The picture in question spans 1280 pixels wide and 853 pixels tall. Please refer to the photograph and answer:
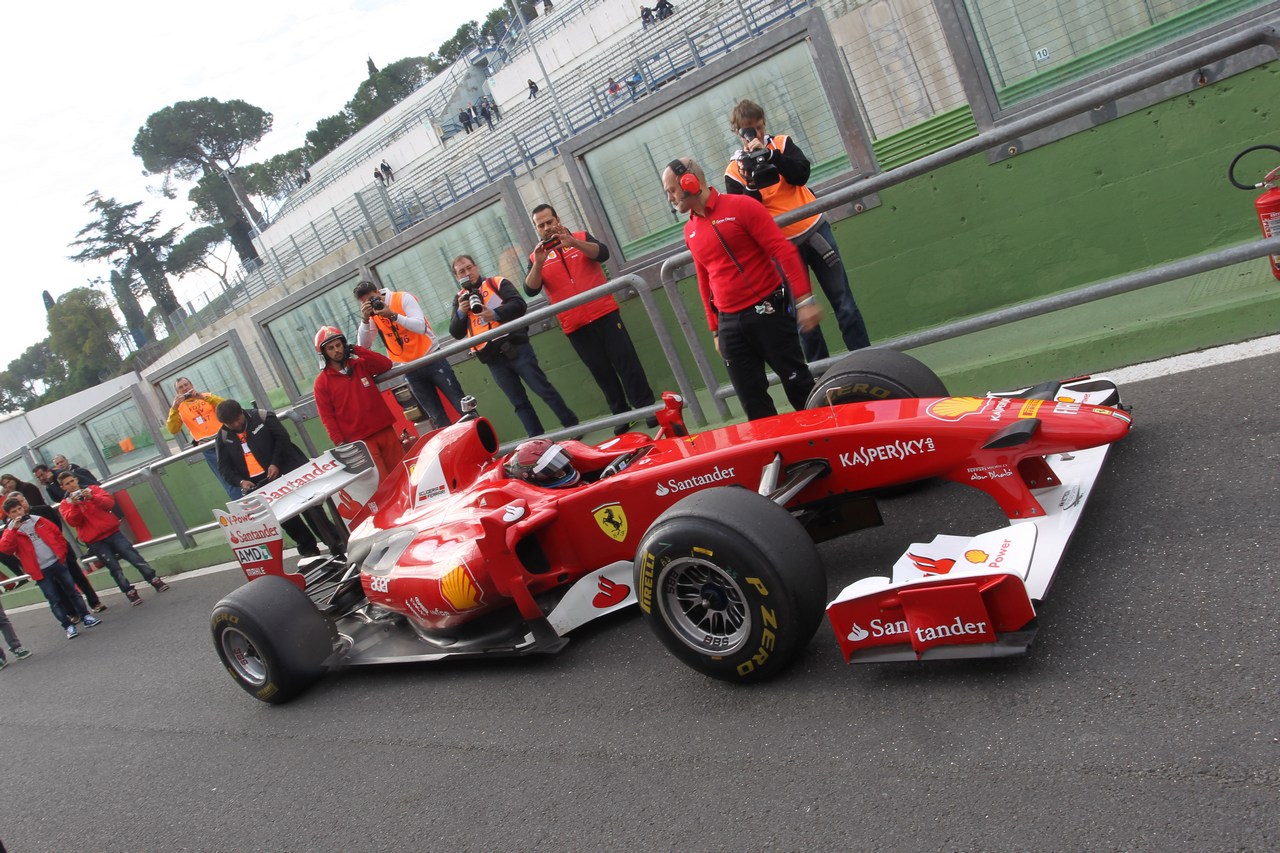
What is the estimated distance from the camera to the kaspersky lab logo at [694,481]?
4078 mm

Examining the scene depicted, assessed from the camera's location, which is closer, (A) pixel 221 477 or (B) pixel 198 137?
(A) pixel 221 477

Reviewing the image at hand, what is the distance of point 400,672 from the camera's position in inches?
212

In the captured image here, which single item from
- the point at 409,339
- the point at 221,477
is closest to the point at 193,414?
the point at 221,477

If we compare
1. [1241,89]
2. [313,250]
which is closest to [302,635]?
[1241,89]

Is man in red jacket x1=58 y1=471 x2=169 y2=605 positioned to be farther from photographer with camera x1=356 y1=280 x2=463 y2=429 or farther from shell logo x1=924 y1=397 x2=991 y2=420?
shell logo x1=924 y1=397 x2=991 y2=420

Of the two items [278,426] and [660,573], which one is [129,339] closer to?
[278,426]

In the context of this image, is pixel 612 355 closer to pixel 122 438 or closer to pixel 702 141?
pixel 702 141

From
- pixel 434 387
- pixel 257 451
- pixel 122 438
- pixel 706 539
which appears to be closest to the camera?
pixel 706 539

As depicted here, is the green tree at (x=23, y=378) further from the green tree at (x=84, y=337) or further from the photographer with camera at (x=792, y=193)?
the photographer with camera at (x=792, y=193)

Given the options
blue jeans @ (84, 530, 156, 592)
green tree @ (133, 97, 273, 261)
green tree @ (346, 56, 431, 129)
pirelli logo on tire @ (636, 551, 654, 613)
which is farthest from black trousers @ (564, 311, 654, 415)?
green tree @ (133, 97, 273, 261)

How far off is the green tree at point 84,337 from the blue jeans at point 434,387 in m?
93.2

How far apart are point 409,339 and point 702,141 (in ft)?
10.8

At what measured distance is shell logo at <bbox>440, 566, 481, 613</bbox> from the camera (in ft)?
15.4

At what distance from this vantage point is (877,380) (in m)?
4.43
